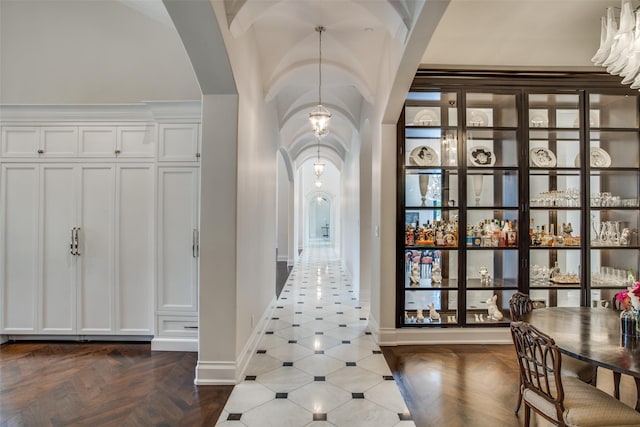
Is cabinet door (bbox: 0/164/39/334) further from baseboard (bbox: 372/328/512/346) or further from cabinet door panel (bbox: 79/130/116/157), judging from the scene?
baseboard (bbox: 372/328/512/346)

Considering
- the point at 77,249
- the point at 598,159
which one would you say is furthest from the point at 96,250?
the point at 598,159

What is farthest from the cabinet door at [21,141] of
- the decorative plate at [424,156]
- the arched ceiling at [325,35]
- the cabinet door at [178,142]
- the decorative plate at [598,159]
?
the decorative plate at [598,159]

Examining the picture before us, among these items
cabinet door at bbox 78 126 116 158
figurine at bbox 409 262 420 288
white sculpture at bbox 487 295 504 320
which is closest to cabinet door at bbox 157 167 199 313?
cabinet door at bbox 78 126 116 158

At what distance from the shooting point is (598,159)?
4.61 meters

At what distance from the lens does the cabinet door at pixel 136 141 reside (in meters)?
4.35

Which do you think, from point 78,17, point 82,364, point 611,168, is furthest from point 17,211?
point 611,168

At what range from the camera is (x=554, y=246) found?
14.9 ft

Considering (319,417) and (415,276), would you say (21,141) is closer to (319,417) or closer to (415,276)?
(319,417)

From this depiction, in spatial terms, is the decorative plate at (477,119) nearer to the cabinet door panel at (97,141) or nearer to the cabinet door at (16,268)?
the cabinet door panel at (97,141)

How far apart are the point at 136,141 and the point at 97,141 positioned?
1.59 feet

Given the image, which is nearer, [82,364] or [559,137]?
[82,364]

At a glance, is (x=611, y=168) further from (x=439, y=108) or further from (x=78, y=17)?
(x=78, y=17)

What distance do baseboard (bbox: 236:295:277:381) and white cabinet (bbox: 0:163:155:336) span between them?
1.27 metres

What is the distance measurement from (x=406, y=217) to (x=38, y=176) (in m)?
4.65
